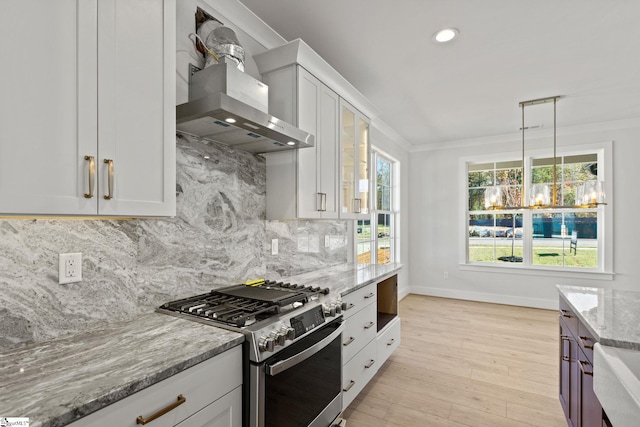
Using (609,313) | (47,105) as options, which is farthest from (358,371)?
(47,105)

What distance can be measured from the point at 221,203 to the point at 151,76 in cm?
90

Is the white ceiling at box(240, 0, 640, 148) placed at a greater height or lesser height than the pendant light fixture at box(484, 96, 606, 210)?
greater

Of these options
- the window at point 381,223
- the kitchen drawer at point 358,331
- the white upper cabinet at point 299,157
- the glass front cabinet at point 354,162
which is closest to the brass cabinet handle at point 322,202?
the white upper cabinet at point 299,157

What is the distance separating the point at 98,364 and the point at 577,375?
2.32m

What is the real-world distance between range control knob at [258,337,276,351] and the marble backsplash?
69 cm

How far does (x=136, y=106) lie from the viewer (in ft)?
4.25

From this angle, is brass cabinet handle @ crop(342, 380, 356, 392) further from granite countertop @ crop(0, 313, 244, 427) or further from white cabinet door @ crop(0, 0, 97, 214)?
white cabinet door @ crop(0, 0, 97, 214)

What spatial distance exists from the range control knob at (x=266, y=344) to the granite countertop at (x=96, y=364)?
0.08 meters

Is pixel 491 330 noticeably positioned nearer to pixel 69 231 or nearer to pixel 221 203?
pixel 221 203

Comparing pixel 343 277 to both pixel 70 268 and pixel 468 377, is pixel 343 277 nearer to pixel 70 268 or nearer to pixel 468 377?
pixel 468 377

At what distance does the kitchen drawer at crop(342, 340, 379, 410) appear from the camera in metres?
2.19

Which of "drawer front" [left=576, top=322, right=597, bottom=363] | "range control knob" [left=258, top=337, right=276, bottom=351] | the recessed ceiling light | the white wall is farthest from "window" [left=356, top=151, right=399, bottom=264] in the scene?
"range control knob" [left=258, top=337, right=276, bottom=351]

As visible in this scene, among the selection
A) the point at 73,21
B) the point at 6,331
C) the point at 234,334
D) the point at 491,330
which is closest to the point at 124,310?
the point at 6,331

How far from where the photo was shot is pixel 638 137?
4.41 meters
